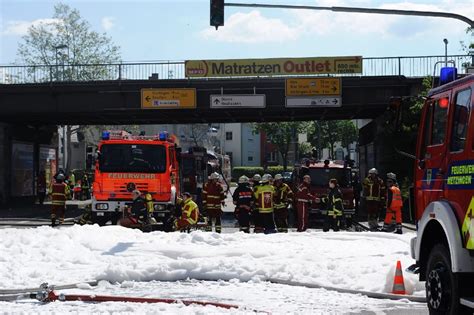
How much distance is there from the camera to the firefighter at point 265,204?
1641 centimetres

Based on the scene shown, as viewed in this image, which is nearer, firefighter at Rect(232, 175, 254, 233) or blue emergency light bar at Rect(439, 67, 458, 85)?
blue emergency light bar at Rect(439, 67, 458, 85)

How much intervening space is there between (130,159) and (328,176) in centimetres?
837

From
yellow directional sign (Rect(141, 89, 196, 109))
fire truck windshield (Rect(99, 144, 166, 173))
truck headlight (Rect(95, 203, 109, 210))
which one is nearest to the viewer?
truck headlight (Rect(95, 203, 109, 210))

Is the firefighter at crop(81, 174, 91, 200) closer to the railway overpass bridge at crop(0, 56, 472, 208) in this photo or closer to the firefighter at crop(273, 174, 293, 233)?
the railway overpass bridge at crop(0, 56, 472, 208)

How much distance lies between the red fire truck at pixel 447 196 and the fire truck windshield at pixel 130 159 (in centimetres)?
1109

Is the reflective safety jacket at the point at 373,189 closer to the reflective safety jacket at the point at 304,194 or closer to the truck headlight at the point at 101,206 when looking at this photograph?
the reflective safety jacket at the point at 304,194

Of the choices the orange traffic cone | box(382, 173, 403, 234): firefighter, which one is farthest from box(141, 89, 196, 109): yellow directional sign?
the orange traffic cone

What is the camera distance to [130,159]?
699 inches

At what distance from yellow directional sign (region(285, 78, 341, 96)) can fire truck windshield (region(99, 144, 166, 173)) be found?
12273 mm

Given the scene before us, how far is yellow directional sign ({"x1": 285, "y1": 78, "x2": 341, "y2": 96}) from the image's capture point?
28.7m

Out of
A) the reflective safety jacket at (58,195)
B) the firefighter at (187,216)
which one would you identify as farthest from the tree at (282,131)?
the firefighter at (187,216)

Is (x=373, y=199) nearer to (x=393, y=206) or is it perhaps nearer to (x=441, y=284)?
(x=393, y=206)

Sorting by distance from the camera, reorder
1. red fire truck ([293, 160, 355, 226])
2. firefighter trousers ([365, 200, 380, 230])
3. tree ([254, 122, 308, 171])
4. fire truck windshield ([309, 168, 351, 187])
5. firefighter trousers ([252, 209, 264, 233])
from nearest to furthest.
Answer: firefighter trousers ([252, 209, 264, 233]) < firefighter trousers ([365, 200, 380, 230]) < red fire truck ([293, 160, 355, 226]) < fire truck windshield ([309, 168, 351, 187]) < tree ([254, 122, 308, 171])

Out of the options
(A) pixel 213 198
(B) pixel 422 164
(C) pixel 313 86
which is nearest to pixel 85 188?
(C) pixel 313 86
